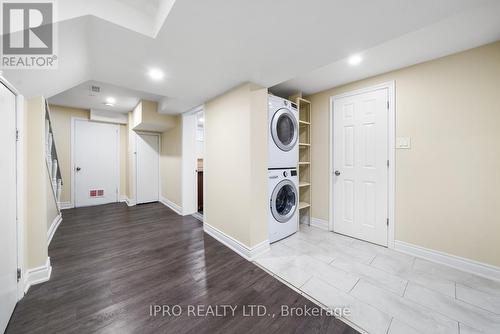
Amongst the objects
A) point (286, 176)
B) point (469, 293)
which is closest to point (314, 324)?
point (469, 293)

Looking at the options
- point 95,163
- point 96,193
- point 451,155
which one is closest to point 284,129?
point 451,155

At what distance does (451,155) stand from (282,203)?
6.06 ft

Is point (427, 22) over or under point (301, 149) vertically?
over

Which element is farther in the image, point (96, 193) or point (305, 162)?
point (96, 193)

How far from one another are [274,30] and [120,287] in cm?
235

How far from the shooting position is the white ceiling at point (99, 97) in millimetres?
2865

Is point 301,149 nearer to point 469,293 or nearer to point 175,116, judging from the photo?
point 469,293

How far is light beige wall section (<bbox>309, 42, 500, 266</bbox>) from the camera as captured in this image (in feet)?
5.47

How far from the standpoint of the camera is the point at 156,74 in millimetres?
1854

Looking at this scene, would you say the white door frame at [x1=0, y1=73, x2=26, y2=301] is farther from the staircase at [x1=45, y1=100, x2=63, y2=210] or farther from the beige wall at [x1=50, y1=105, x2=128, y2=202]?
the beige wall at [x1=50, y1=105, x2=128, y2=202]

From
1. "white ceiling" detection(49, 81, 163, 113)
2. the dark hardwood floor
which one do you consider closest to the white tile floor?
the dark hardwood floor

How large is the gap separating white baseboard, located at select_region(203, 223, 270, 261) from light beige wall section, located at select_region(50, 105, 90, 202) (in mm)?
3846

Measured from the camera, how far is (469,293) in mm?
1479

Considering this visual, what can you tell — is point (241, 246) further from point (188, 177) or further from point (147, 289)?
point (188, 177)
